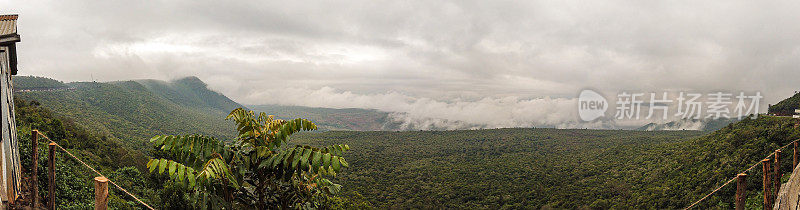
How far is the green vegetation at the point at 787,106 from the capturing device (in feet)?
110

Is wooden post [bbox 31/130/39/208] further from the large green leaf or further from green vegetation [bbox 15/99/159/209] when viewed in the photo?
green vegetation [bbox 15/99/159/209]

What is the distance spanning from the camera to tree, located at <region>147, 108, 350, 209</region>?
2996 millimetres

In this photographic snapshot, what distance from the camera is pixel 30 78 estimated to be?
6812 cm

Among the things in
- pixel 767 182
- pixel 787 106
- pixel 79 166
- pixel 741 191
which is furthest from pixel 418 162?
pixel 741 191

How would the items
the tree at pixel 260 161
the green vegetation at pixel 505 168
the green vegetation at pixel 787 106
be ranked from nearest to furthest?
the tree at pixel 260 161
the green vegetation at pixel 787 106
the green vegetation at pixel 505 168

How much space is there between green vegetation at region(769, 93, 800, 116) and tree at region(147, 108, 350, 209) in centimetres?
4788

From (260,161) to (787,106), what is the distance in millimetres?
51808

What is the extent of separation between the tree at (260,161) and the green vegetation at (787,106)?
47.9m

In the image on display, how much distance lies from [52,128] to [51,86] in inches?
2532

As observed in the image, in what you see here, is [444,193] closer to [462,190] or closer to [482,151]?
[462,190]

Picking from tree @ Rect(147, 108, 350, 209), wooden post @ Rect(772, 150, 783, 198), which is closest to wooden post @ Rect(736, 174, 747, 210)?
wooden post @ Rect(772, 150, 783, 198)

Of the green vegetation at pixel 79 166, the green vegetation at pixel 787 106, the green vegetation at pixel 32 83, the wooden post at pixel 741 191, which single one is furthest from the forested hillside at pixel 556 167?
the green vegetation at pixel 32 83

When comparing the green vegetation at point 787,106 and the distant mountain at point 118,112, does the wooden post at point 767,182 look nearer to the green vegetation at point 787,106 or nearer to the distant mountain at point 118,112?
the green vegetation at point 787,106

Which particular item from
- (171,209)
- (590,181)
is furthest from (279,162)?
(590,181)
